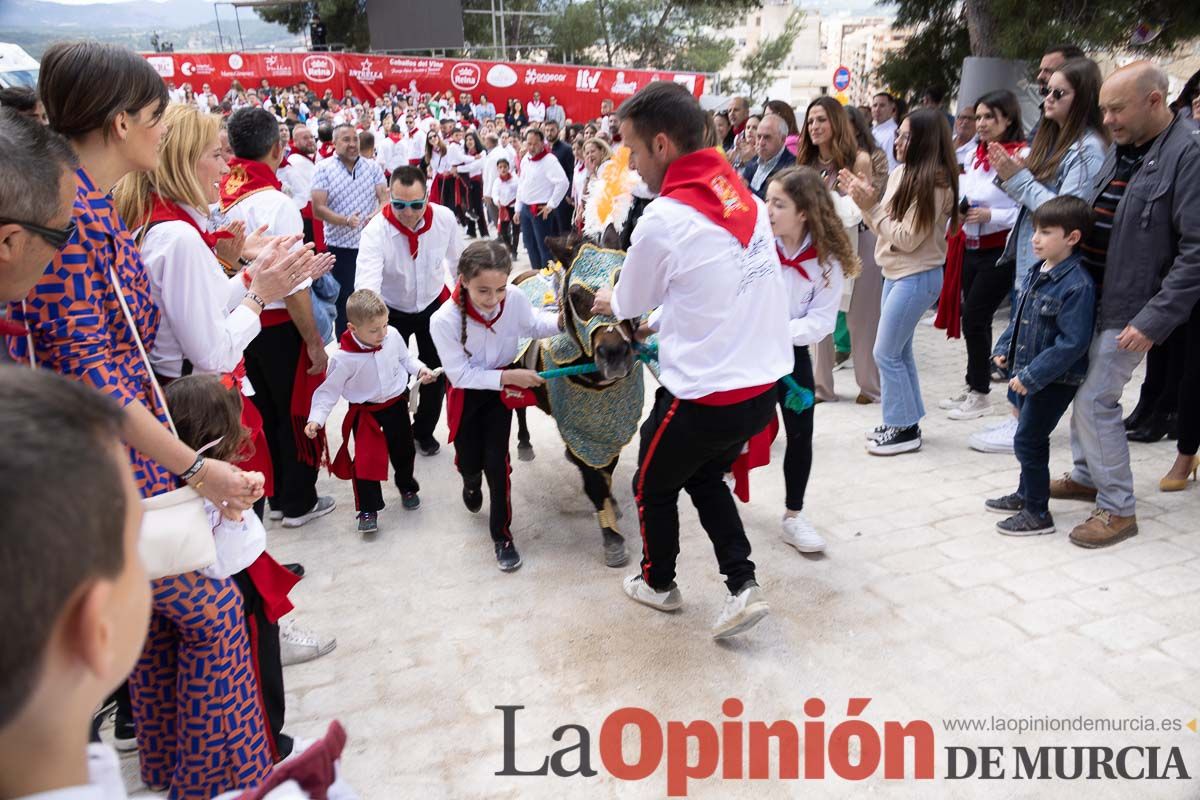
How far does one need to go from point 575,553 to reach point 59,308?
2.61 metres

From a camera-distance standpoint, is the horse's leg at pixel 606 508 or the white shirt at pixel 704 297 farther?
the horse's leg at pixel 606 508

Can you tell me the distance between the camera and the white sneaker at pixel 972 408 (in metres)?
5.58

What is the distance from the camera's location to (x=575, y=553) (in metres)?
4.10

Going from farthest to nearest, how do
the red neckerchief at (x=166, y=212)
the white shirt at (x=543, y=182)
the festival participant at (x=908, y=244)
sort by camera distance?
1. the white shirt at (x=543, y=182)
2. the festival participant at (x=908, y=244)
3. the red neckerchief at (x=166, y=212)

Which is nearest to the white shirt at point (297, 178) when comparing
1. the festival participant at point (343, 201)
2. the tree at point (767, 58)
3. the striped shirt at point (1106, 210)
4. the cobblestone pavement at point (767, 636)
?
the festival participant at point (343, 201)

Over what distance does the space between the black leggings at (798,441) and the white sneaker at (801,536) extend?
0.21 ft

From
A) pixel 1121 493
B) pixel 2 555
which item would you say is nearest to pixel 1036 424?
pixel 1121 493

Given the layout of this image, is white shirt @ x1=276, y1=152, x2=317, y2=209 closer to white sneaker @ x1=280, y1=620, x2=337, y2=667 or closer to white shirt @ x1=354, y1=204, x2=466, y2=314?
white shirt @ x1=354, y1=204, x2=466, y2=314

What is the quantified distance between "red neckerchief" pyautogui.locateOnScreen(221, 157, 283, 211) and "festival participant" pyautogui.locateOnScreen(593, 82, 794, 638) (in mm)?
2188

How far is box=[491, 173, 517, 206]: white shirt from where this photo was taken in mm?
12234

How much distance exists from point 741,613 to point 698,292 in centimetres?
120

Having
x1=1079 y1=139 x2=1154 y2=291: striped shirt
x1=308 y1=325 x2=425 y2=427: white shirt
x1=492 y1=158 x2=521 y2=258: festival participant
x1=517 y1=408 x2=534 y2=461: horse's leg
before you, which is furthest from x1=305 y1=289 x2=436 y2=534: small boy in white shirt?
x1=492 y1=158 x2=521 y2=258: festival participant

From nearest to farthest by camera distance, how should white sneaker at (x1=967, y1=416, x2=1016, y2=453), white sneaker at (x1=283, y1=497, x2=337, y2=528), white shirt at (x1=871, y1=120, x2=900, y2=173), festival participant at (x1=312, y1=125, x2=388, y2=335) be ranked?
white sneaker at (x1=283, y1=497, x2=337, y2=528)
white sneaker at (x1=967, y1=416, x2=1016, y2=453)
festival participant at (x1=312, y1=125, x2=388, y2=335)
white shirt at (x1=871, y1=120, x2=900, y2=173)

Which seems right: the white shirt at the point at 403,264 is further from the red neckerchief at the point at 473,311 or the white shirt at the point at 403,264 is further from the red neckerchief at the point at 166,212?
the red neckerchief at the point at 166,212
